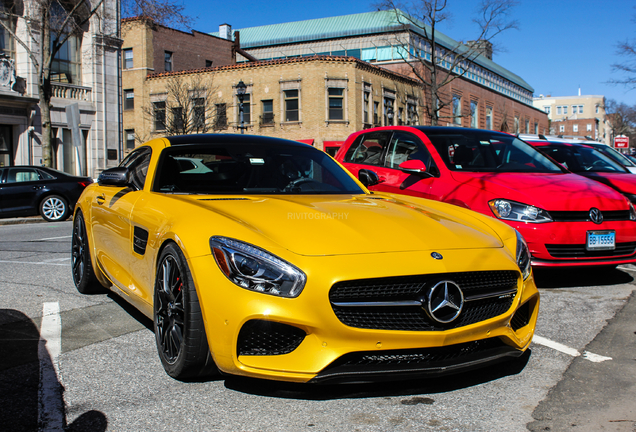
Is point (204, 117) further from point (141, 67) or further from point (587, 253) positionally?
point (587, 253)

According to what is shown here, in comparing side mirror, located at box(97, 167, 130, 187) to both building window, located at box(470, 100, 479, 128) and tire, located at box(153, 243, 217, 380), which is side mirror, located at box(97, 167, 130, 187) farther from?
building window, located at box(470, 100, 479, 128)

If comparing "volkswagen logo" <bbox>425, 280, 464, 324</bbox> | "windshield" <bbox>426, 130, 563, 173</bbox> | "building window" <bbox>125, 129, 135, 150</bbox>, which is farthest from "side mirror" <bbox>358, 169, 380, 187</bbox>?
"building window" <bbox>125, 129, 135, 150</bbox>

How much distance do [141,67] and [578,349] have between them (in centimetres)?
4255

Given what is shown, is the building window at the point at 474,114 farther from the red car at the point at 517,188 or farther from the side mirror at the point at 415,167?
the side mirror at the point at 415,167

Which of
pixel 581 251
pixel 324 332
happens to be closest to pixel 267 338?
pixel 324 332

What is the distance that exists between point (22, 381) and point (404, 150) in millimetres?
5152

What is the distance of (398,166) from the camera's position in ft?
24.0

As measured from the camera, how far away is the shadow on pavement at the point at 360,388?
10.1 feet

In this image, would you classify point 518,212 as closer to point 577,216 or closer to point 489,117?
point 577,216

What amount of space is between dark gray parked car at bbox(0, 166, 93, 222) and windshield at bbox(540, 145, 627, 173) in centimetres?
1178

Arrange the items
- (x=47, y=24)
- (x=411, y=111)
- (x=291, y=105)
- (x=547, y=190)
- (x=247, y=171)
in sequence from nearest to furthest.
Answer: (x=247, y=171), (x=547, y=190), (x=47, y=24), (x=291, y=105), (x=411, y=111)

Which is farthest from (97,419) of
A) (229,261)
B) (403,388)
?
(403,388)

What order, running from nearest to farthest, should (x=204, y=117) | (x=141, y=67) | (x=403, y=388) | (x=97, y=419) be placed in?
(x=97, y=419) → (x=403, y=388) → (x=204, y=117) → (x=141, y=67)

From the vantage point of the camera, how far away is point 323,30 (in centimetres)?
5406
